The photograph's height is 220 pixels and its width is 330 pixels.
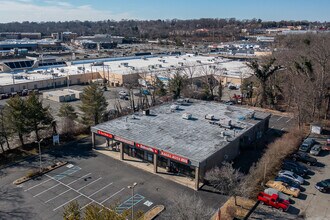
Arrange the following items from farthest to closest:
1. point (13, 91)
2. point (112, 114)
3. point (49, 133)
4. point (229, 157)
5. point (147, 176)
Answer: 1. point (13, 91)
2. point (112, 114)
3. point (49, 133)
4. point (229, 157)
5. point (147, 176)

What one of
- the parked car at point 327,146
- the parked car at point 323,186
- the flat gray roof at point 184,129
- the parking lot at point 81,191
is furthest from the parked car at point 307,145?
the parking lot at point 81,191

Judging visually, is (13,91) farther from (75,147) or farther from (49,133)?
(75,147)

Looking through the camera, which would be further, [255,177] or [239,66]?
[239,66]

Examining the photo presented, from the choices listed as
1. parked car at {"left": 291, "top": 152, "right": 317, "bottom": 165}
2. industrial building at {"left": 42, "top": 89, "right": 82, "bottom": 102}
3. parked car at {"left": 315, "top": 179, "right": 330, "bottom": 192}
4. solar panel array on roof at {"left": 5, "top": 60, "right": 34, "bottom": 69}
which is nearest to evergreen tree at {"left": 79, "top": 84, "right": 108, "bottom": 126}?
industrial building at {"left": 42, "top": 89, "right": 82, "bottom": 102}

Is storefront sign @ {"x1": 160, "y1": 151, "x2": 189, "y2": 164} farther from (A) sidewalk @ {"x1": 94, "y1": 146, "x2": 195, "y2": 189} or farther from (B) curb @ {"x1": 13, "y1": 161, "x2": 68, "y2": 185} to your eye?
(B) curb @ {"x1": 13, "y1": 161, "x2": 68, "y2": 185}

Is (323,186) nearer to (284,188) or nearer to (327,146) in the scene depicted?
(284,188)

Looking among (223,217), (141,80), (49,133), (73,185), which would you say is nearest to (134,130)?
(73,185)

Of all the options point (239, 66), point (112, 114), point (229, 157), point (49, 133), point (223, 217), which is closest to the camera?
point (223, 217)
